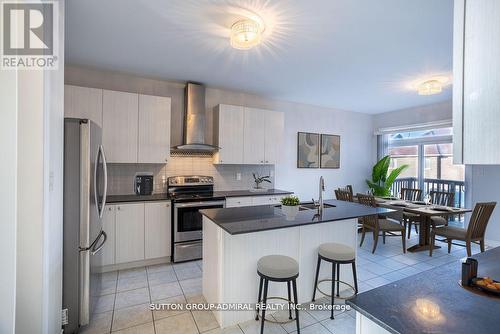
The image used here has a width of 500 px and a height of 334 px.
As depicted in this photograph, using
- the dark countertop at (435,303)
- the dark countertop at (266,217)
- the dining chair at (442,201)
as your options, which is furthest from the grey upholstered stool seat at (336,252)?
the dining chair at (442,201)

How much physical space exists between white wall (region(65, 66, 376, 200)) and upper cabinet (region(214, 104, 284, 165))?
362 mm

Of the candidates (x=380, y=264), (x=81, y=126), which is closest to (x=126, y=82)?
(x=81, y=126)

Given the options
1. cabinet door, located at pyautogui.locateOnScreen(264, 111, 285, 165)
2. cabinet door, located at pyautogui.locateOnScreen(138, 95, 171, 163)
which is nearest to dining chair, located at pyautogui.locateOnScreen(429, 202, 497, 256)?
cabinet door, located at pyautogui.locateOnScreen(264, 111, 285, 165)

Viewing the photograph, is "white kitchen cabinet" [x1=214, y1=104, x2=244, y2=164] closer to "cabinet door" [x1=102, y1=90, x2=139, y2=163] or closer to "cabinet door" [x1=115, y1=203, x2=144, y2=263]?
"cabinet door" [x1=102, y1=90, x2=139, y2=163]

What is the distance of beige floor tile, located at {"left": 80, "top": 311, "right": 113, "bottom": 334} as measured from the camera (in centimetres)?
205

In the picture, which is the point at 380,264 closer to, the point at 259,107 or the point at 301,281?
the point at 301,281

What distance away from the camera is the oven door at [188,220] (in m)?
3.39

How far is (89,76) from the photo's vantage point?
3410 mm

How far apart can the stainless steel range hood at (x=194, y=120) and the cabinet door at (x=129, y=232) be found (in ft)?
3.62

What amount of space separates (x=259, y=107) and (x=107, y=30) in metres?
2.74

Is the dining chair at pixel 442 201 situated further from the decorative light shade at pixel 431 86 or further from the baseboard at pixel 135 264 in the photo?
the baseboard at pixel 135 264

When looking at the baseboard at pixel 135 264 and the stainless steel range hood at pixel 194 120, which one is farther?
the stainless steel range hood at pixel 194 120

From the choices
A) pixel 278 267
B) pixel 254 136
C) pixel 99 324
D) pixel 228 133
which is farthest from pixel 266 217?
pixel 254 136

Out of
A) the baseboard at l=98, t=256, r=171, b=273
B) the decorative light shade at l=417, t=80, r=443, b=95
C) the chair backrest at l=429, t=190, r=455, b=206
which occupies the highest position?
the decorative light shade at l=417, t=80, r=443, b=95
